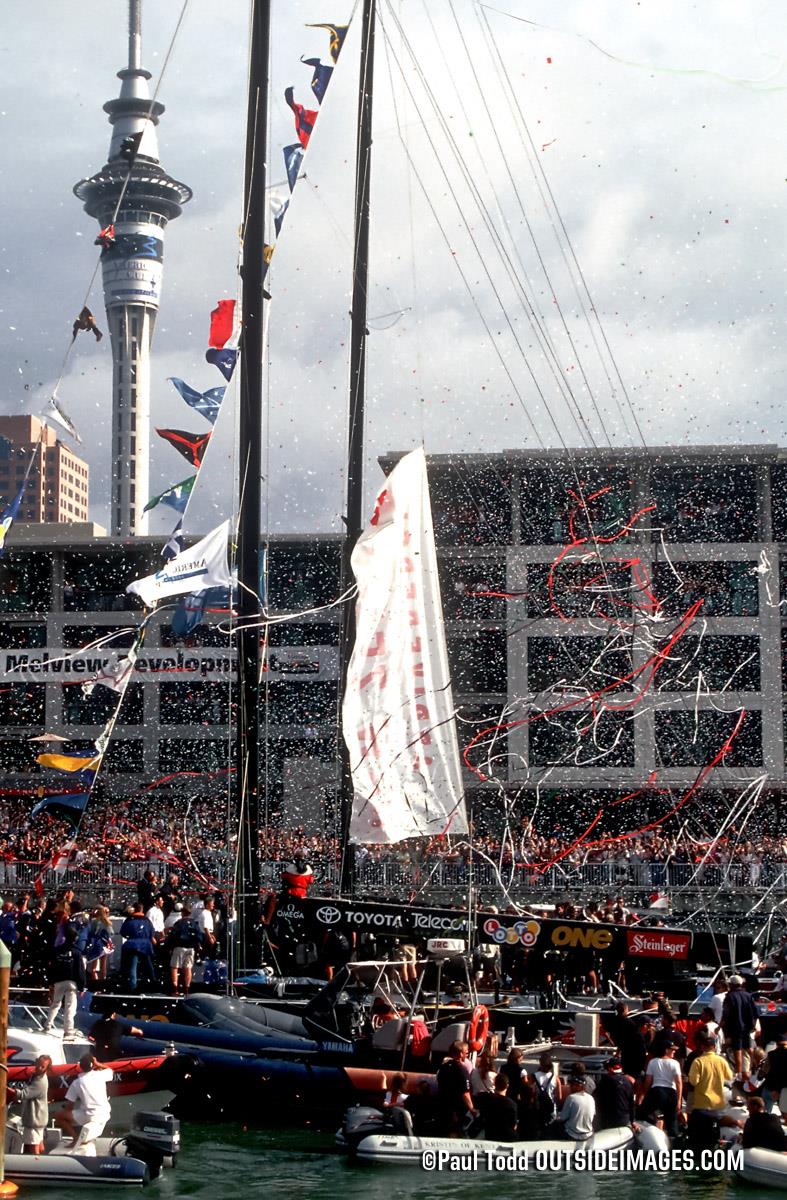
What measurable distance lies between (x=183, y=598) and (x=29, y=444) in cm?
18297

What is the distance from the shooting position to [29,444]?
19762cm

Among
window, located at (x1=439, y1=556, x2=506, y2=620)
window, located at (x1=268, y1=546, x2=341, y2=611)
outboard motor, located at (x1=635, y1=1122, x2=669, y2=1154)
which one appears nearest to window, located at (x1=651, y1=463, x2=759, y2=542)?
window, located at (x1=439, y1=556, x2=506, y2=620)

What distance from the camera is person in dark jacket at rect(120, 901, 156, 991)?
22.2 m

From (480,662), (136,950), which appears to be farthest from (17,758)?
(136,950)

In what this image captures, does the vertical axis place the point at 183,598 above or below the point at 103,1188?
above

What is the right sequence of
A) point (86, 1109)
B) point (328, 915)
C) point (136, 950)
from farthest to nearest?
point (136, 950) < point (328, 915) < point (86, 1109)

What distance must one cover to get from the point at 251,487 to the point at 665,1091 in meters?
10.0

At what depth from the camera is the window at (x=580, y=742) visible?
51875 millimetres

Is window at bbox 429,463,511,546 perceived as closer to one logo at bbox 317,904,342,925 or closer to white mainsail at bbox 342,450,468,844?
white mainsail at bbox 342,450,468,844

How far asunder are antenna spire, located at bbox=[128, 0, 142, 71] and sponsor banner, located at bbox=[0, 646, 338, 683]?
130076mm

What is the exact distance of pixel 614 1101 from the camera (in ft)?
48.0

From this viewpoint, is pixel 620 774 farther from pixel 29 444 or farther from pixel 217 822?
pixel 29 444

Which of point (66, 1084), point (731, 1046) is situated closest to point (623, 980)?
point (731, 1046)

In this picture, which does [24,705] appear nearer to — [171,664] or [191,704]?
[171,664]
